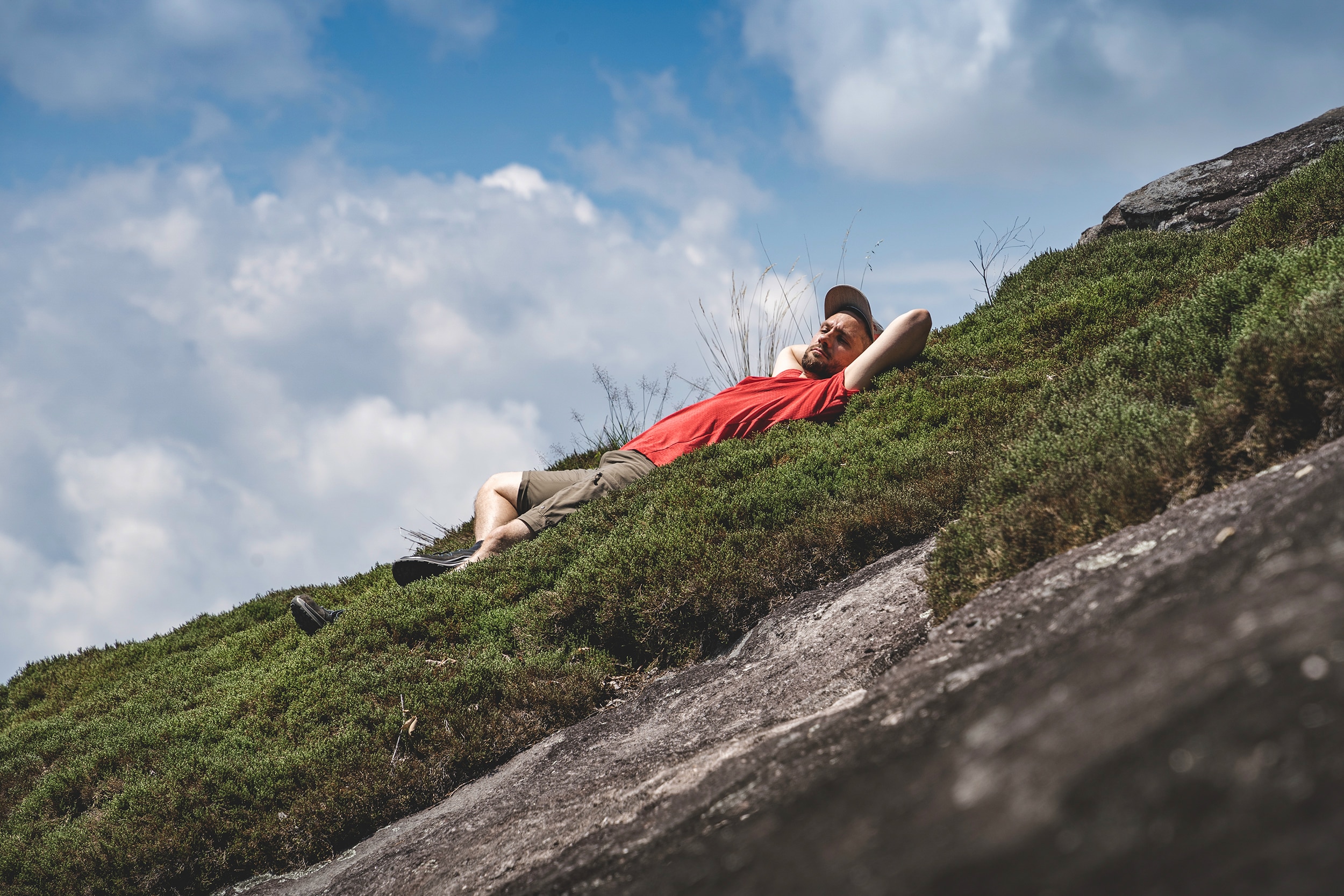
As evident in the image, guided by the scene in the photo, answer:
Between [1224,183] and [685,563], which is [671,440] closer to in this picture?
[685,563]

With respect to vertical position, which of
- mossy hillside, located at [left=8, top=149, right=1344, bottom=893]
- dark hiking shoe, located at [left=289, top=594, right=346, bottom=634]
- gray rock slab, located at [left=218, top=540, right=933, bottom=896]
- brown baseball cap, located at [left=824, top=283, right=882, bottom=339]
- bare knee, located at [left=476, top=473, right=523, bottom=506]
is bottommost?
gray rock slab, located at [left=218, top=540, right=933, bottom=896]

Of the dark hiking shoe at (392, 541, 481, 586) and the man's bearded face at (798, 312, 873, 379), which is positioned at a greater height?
the man's bearded face at (798, 312, 873, 379)

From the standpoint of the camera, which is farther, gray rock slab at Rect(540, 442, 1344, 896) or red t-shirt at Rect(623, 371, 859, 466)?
red t-shirt at Rect(623, 371, 859, 466)

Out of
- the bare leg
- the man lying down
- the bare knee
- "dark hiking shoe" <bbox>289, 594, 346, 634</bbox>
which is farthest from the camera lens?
the bare knee

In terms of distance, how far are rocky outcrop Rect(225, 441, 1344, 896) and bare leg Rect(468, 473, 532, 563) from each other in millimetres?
4944

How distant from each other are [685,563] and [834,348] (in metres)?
4.39

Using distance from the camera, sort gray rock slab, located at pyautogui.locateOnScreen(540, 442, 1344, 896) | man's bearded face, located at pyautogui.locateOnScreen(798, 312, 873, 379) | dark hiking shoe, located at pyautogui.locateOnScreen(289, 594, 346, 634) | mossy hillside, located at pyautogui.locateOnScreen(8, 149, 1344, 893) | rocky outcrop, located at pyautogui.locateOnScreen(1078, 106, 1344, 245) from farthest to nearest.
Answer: rocky outcrop, located at pyautogui.locateOnScreen(1078, 106, 1344, 245) < man's bearded face, located at pyautogui.locateOnScreen(798, 312, 873, 379) < dark hiking shoe, located at pyautogui.locateOnScreen(289, 594, 346, 634) < mossy hillside, located at pyautogui.locateOnScreen(8, 149, 1344, 893) < gray rock slab, located at pyautogui.locateOnScreen(540, 442, 1344, 896)

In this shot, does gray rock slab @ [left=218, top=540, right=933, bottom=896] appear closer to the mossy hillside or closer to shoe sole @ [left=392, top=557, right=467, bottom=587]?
the mossy hillside

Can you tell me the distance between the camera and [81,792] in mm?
5977

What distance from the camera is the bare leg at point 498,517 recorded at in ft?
26.4

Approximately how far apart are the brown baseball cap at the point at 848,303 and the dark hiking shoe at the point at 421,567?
498 cm

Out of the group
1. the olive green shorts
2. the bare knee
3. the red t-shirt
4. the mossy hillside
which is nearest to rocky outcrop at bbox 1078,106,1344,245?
the mossy hillside

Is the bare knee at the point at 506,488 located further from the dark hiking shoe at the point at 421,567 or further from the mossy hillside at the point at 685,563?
the mossy hillside at the point at 685,563

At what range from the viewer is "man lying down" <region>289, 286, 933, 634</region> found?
26.7ft
